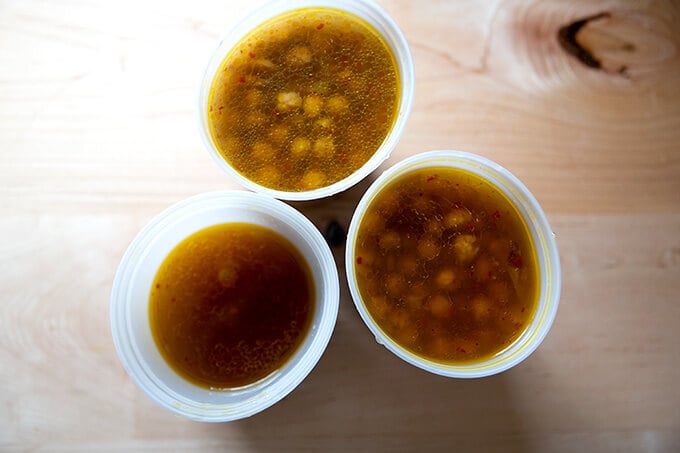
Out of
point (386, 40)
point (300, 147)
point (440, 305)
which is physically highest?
point (386, 40)

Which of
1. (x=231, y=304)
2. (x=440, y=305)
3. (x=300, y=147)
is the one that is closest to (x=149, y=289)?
(x=231, y=304)

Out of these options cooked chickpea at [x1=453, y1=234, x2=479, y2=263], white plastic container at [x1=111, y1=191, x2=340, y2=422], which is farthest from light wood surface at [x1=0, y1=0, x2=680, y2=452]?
cooked chickpea at [x1=453, y1=234, x2=479, y2=263]

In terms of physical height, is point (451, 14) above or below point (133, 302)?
above

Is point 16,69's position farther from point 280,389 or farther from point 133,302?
point 280,389

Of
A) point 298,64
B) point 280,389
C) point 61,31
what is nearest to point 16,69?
point 61,31

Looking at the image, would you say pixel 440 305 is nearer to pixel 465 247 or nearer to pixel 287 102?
pixel 465 247
